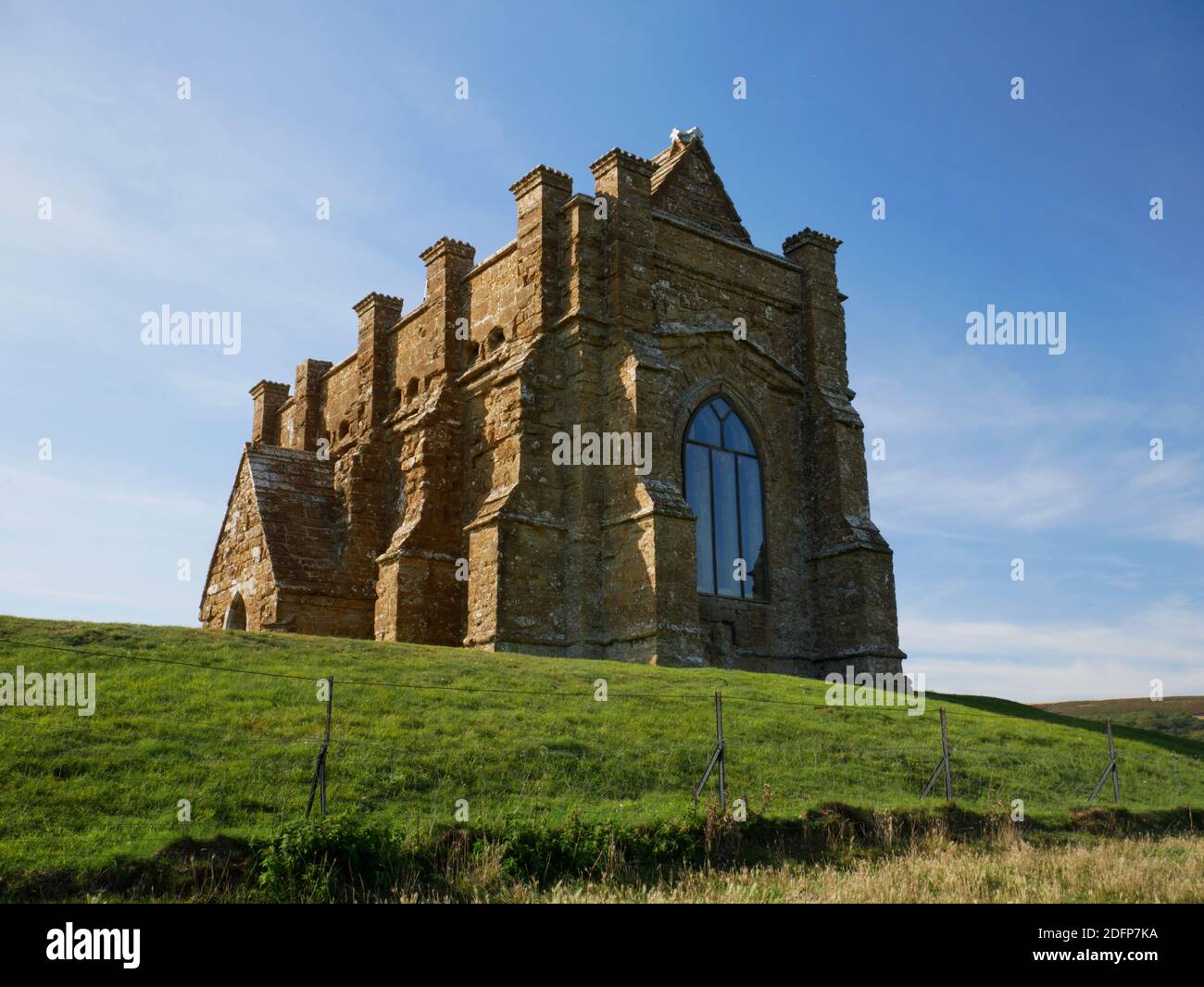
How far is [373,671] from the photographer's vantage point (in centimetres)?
1495

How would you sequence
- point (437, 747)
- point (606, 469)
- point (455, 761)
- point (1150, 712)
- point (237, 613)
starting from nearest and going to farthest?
point (455, 761) < point (437, 747) < point (606, 469) < point (237, 613) < point (1150, 712)

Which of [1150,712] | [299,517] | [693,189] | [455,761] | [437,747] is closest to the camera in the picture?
[455,761]

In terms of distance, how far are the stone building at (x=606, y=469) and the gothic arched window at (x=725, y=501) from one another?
0.16 feet

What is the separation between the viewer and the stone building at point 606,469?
66.7 ft

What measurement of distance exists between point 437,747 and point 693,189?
18.2 meters

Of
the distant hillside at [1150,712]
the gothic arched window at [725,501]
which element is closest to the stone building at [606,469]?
the gothic arched window at [725,501]

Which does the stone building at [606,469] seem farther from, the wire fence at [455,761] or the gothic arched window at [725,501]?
the wire fence at [455,761]

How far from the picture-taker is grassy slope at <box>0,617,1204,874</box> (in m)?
9.73

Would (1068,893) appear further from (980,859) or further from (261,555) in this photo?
(261,555)

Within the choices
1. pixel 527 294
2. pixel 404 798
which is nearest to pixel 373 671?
pixel 404 798

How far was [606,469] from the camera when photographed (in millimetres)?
21203

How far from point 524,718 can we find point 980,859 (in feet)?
18.7

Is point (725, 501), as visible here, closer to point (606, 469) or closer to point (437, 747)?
point (606, 469)

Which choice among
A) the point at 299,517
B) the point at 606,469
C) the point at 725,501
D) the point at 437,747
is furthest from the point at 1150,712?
the point at 437,747
